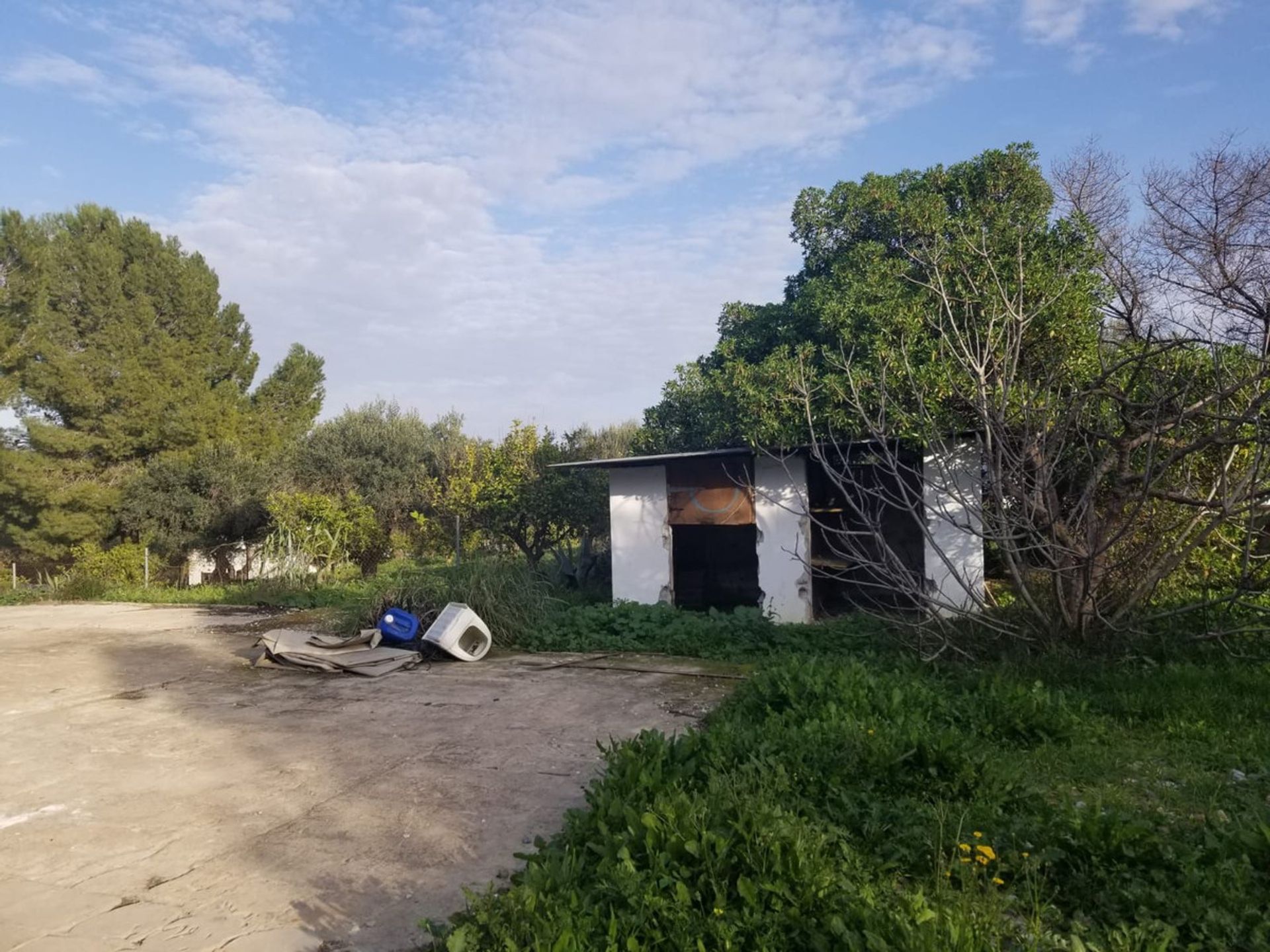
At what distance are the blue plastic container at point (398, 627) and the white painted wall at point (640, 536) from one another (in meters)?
3.42

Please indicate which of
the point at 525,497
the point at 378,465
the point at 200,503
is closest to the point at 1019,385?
the point at 525,497

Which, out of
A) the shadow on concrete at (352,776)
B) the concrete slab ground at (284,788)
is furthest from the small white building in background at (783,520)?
the shadow on concrete at (352,776)

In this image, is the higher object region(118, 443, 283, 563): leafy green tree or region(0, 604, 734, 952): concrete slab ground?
region(118, 443, 283, 563): leafy green tree

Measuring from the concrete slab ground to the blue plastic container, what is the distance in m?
0.57

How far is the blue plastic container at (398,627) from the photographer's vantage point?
8.80m

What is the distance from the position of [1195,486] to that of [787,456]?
4.40 m

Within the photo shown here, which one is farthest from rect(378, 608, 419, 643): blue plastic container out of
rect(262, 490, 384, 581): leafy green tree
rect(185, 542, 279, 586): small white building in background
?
rect(185, 542, 279, 586): small white building in background

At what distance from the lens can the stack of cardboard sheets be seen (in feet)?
26.8

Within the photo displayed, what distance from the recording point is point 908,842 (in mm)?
3260

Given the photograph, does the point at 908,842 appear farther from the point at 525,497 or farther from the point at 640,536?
the point at 525,497

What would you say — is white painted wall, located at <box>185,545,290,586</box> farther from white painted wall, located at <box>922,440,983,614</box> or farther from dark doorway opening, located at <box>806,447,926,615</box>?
white painted wall, located at <box>922,440,983,614</box>

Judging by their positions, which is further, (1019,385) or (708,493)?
(708,493)

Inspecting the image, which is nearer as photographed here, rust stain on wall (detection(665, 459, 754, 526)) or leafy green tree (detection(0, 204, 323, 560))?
rust stain on wall (detection(665, 459, 754, 526))

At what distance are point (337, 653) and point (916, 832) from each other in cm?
650
